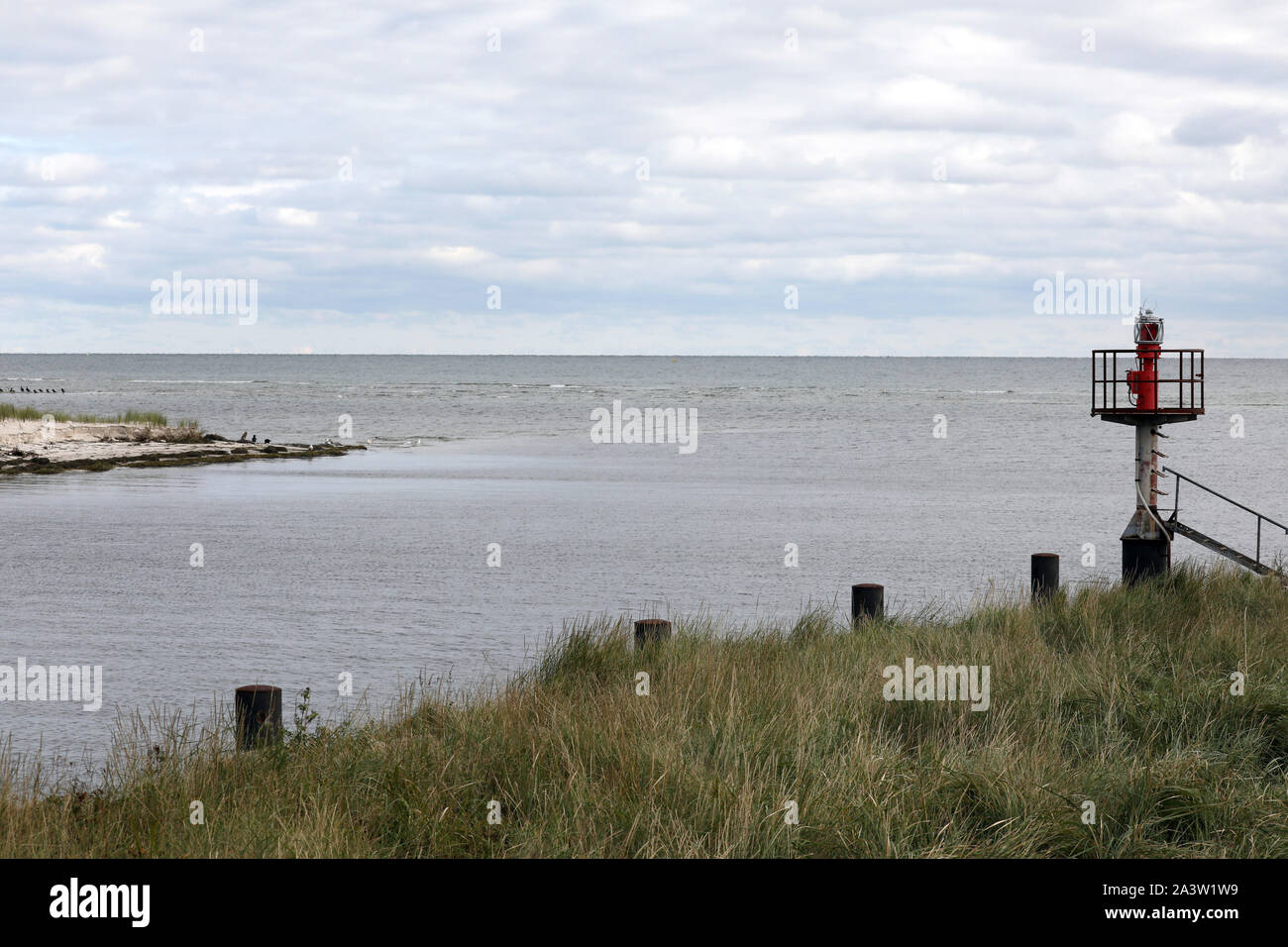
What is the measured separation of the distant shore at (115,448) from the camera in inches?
1497

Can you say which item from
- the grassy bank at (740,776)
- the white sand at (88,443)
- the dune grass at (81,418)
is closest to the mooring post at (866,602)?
the grassy bank at (740,776)

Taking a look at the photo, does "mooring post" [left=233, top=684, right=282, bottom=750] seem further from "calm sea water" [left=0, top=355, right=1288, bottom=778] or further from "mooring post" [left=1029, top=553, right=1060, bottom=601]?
"mooring post" [left=1029, top=553, right=1060, bottom=601]

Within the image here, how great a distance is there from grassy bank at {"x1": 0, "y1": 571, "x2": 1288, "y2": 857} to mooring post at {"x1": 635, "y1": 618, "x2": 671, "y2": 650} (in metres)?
0.22

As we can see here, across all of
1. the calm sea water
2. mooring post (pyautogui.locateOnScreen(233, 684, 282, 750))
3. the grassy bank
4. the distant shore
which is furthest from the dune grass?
the grassy bank

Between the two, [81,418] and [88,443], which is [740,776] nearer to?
[88,443]

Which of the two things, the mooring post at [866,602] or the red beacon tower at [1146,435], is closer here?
the mooring post at [866,602]

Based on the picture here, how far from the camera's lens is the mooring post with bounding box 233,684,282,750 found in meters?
7.59

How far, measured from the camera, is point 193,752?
24.4 feet

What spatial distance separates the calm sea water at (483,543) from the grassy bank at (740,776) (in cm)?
323

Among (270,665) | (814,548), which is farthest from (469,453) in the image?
(270,665)

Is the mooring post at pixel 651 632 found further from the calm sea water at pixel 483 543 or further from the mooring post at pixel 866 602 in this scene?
the mooring post at pixel 866 602

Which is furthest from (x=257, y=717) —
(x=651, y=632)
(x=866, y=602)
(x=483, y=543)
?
(x=483, y=543)
